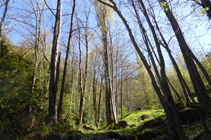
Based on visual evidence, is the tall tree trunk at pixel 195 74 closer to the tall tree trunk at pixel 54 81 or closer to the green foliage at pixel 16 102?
the tall tree trunk at pixel 54 81

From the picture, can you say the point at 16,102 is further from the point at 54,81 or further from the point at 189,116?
the point at 189,116

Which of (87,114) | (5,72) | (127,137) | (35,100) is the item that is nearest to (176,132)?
(127,137)

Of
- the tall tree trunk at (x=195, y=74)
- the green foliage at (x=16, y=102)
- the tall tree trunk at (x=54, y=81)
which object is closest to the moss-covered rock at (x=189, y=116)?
the tall tree trunk at (x=195, y=74)

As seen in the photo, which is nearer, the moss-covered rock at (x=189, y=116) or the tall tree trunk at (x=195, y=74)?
the tall tree trunk at (x=195, y=74)

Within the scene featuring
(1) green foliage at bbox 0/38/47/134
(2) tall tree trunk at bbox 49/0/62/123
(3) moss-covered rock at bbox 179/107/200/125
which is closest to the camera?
(2) tall tree trunk at bbox 49/0/62/123

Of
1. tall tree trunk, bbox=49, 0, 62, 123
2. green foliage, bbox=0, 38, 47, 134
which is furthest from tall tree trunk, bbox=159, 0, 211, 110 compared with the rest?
green foliage, bbox=0, 38, 47, 134

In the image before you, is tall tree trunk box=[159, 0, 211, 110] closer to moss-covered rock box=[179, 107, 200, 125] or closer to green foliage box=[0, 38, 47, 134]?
moss-covered rock box=[179, 107, 200, 125]

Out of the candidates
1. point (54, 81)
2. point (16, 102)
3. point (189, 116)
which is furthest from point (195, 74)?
point (16, 102)

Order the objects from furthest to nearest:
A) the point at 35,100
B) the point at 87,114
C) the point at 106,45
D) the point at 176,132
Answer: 1. the point at 87,114
2. the point at 106,45
3. the point at 35,100
4. the point at 176,132

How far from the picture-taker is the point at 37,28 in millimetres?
9047

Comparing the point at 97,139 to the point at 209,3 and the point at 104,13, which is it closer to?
the point at 209,3

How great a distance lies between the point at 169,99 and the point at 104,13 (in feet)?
28.7

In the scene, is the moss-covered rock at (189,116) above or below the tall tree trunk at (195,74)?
below

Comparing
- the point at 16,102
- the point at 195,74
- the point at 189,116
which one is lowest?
the point at 189,116
